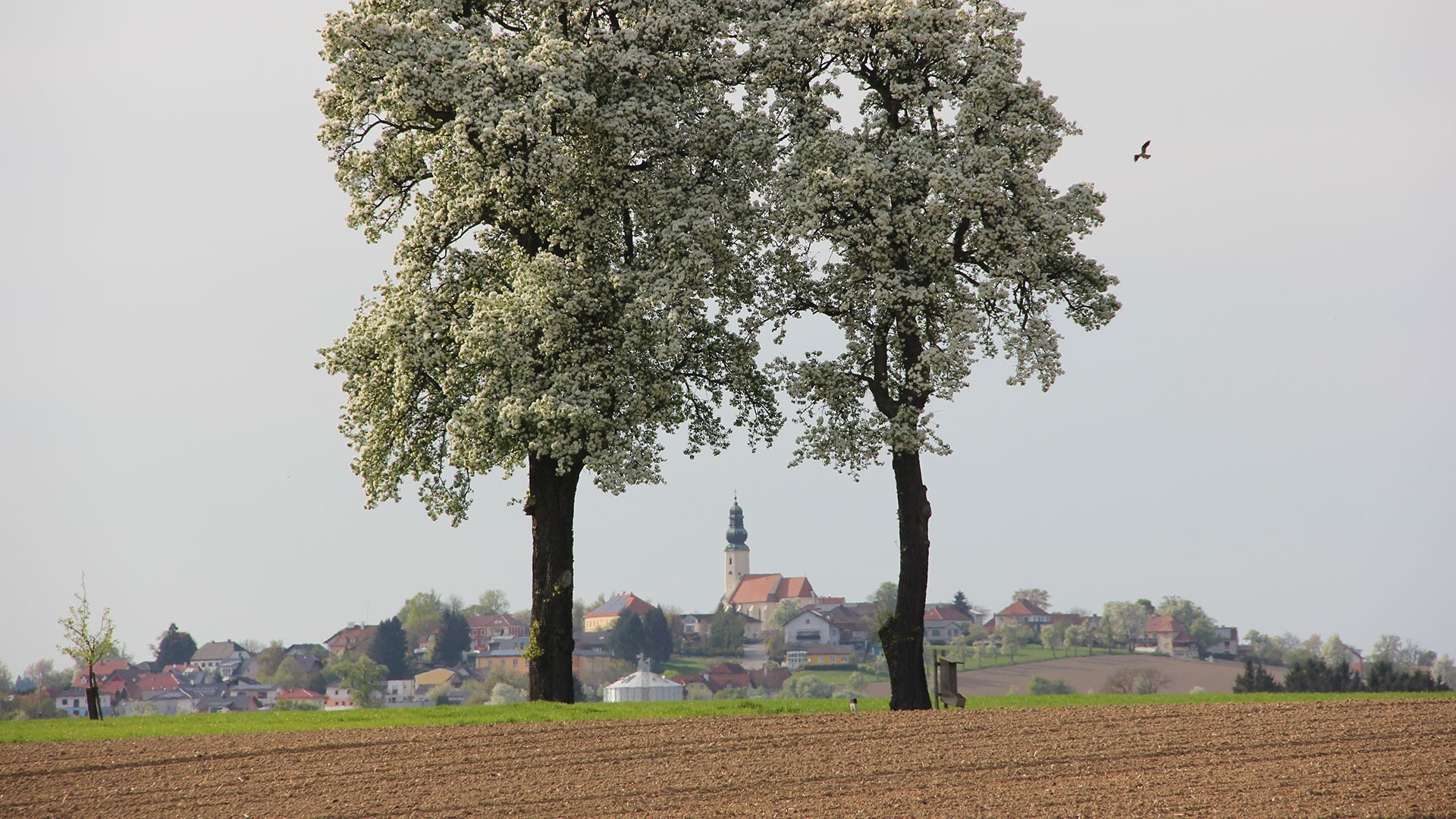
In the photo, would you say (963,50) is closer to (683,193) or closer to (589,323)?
(683,193)

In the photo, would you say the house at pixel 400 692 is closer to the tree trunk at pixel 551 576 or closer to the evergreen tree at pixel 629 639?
the evergreen tree at pixel 629 639

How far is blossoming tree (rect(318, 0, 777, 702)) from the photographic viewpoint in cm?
2891

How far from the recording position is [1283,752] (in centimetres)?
2259

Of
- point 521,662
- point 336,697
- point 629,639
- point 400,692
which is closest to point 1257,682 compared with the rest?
point 400,692

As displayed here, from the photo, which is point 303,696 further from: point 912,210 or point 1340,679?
point 912,210

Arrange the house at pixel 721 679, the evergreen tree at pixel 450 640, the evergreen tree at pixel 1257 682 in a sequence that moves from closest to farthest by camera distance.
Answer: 1. the evergreen tree at pixel 1257 682
2. the house at pixel 721 679
3. the evergreen tree at pixel 450 640

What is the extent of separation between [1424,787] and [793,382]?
15449 millimetres

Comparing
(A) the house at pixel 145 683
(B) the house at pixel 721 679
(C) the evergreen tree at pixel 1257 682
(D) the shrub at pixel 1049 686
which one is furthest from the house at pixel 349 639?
(C) the evergreen tree at pixel 1257 682

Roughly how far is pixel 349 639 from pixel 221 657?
17448mm

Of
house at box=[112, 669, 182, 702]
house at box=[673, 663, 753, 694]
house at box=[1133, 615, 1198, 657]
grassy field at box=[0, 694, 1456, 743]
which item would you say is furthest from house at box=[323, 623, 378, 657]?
grassy field at box=[0, 694, 1456, 743]

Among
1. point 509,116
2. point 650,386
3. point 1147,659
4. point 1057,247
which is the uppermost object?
point 509,116

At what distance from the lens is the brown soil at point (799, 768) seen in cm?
1894

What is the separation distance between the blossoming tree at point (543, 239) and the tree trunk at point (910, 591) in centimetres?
468

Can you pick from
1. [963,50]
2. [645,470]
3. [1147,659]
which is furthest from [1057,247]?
[1147,659]
